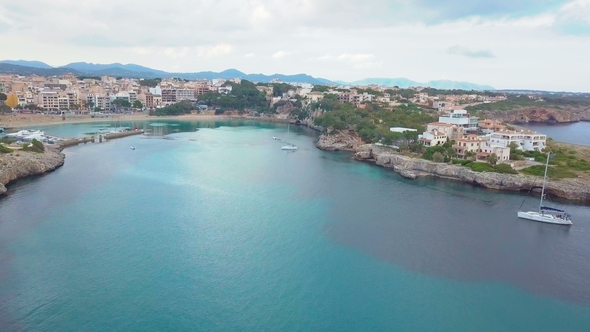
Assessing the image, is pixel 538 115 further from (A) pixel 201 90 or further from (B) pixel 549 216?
(B) pixel 549 216

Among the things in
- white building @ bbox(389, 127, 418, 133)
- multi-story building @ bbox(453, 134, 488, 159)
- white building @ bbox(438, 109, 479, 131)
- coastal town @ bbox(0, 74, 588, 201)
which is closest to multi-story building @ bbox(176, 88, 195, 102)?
coastal town @ bbox(0, 74, 588, 201)

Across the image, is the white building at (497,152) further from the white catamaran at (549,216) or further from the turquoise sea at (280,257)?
the white catamaran at (549,216)

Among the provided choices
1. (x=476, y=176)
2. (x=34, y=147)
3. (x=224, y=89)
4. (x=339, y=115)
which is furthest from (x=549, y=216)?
(x=224, y=89)

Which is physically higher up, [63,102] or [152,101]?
[152,101]

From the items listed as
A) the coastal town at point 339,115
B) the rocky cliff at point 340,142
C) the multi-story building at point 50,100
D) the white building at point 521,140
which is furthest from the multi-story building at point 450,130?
the multi-story building at point 50,100

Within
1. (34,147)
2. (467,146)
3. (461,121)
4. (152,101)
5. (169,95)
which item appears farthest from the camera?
(169,95)

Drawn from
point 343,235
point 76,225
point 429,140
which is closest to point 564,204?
point 429,140

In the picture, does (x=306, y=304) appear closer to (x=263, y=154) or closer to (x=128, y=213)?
(x=128, y=213)
